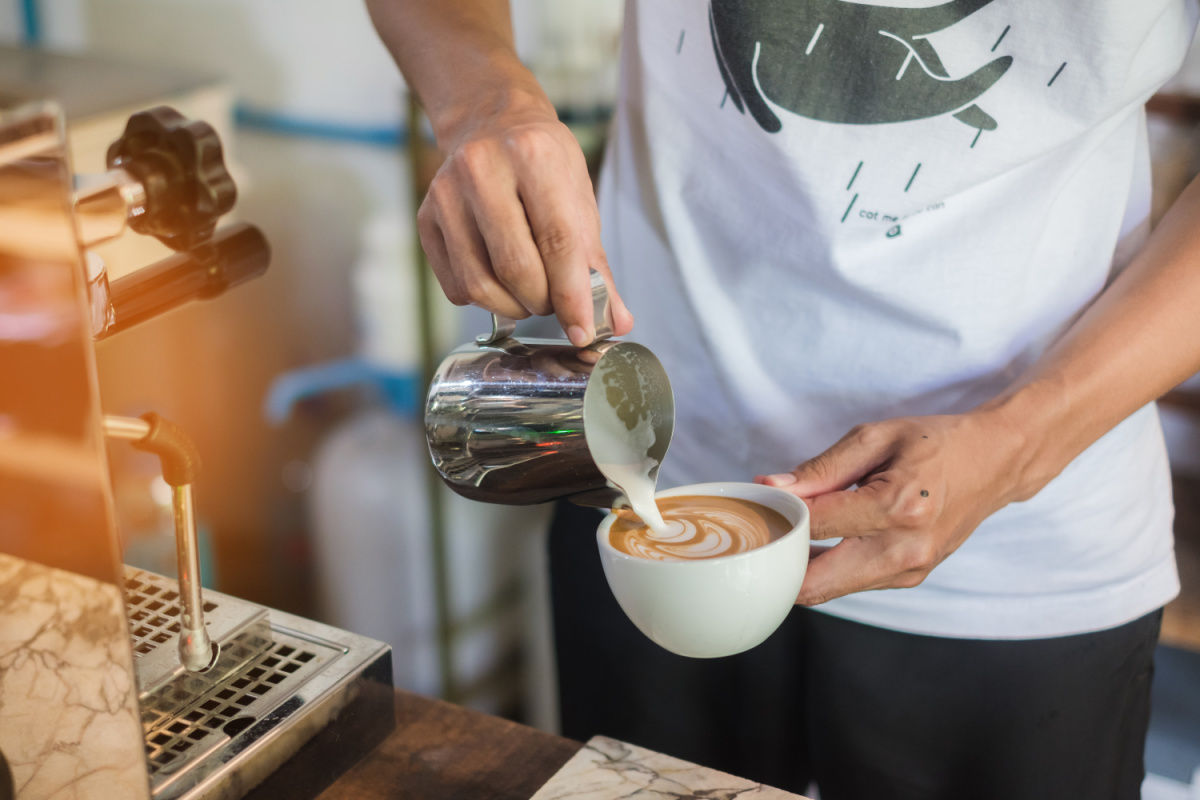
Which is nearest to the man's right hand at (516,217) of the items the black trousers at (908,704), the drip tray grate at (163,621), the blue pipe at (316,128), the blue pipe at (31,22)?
the drip tray grate at (163,621)

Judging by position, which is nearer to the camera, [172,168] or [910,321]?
[172,168]

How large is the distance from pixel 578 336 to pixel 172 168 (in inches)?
10.3

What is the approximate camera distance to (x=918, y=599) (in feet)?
2.96

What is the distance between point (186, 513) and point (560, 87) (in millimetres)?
1252

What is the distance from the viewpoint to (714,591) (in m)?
0.63

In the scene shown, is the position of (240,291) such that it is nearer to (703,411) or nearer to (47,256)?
(703,411)

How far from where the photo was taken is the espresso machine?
1.40 feet

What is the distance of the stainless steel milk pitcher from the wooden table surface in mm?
176

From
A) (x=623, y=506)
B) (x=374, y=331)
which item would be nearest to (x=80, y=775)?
(x=623, y=506)

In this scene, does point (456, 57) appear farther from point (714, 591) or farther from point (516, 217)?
point (714, 591)

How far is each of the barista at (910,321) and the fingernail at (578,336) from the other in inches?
1.5

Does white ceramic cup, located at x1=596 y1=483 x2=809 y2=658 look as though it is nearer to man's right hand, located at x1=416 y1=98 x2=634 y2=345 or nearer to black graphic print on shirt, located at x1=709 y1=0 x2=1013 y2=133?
man's right hand, located at x1=416 y1=98 x2=634 y2=345

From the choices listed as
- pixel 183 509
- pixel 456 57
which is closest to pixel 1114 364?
pixel 456 57

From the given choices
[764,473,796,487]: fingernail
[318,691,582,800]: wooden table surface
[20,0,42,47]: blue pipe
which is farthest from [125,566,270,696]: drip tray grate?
[20,0,42,47]: blue pipe
